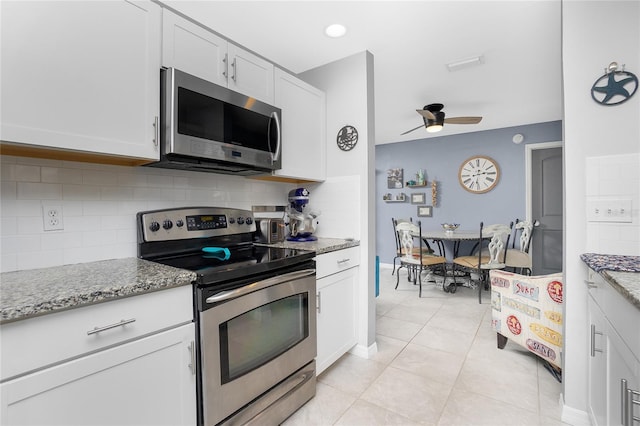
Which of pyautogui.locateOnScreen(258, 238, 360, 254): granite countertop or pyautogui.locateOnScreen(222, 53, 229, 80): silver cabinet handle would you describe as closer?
pyautogui.locateOnScreen(222, 53, 229, 80): silver cabinet handle

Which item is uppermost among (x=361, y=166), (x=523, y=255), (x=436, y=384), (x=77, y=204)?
(x=361, y=166)

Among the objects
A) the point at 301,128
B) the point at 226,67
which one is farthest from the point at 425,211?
the point at 226,67

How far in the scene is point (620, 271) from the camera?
116cm

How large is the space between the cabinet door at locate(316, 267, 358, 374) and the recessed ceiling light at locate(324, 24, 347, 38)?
1660 millimetres

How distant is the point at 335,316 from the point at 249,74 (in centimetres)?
170

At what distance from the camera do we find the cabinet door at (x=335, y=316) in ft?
6.44

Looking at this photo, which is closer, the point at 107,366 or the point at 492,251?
the point at 107,366

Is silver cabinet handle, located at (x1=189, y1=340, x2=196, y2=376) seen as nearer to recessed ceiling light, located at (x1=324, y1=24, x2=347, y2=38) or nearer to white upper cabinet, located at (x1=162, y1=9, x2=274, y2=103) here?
white upper cabinet, located at (x1=162, y1=9, x2=274, y2=103)

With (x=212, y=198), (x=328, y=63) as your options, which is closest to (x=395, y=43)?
(x=328, y=63)

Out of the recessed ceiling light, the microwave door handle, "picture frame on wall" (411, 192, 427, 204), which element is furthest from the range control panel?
"picture frame on wall" (411, 192, 427, 204)

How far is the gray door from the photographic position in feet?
14.7

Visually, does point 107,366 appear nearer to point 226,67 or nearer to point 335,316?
point 335,316

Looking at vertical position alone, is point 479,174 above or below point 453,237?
above

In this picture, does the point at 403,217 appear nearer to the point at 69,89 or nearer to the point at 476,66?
the point at 476,66
